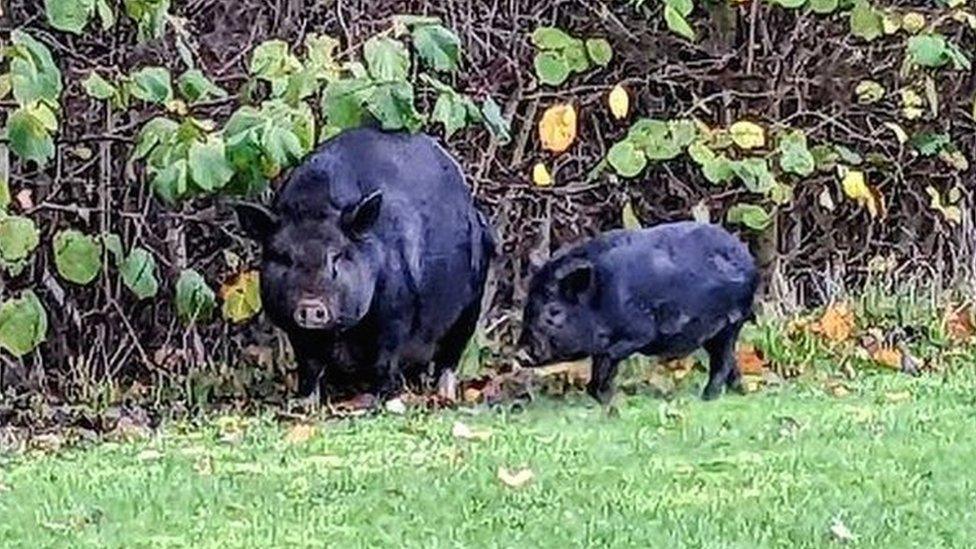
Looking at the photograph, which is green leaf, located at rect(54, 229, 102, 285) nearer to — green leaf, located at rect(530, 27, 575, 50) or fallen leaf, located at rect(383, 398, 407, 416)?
fallen leaf, located at rect(383, 398, 407, 416)

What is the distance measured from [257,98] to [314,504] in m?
3.87

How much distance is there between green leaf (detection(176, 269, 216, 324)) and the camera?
1098 cm

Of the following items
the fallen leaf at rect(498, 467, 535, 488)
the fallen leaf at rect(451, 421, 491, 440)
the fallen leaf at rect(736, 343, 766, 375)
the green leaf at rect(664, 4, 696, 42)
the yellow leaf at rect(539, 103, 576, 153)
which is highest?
the green leaf at rect(664, 4, 696, 42)

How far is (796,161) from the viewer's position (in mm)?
12258

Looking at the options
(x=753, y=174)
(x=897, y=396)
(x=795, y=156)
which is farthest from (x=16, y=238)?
(x=795, y=156)

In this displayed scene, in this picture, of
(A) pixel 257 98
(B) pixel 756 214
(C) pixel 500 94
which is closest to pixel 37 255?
(A) pixel 257 98

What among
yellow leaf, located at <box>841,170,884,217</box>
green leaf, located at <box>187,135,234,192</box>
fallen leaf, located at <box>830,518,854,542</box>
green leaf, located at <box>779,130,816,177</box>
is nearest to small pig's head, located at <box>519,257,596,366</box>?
green leaf, located at <box>187,135,234,192</box>

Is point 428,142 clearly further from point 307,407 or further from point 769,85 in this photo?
point 769,85

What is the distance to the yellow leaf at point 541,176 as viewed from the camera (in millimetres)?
12305

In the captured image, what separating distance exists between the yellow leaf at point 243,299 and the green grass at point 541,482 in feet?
4.42

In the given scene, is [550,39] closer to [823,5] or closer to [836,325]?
[823,5]

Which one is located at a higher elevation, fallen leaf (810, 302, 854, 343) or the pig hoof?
fallen leaf (810, 302, 854, 343)

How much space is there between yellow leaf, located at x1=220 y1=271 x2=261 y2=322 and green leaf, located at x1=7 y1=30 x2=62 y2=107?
175 centimetres

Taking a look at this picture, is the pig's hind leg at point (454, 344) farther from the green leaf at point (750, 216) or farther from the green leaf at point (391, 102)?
the green leaf at point (750, 216)
